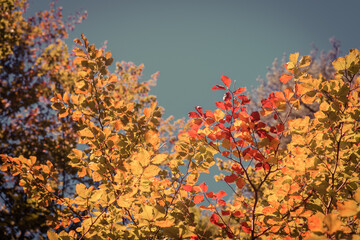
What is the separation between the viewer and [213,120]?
1524mm

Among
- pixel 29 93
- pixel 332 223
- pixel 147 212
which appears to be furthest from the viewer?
pixel 29 93

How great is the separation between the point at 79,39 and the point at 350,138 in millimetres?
2346

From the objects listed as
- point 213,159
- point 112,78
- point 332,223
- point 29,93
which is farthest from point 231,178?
point 29,93

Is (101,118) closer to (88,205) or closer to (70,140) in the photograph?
(88,205)

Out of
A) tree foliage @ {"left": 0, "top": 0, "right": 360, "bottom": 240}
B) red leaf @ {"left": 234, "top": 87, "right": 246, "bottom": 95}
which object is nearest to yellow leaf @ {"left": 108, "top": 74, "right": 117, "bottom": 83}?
tree foliage @ {"left": 0, "top": 0, "right": 360, "bottom": 240}

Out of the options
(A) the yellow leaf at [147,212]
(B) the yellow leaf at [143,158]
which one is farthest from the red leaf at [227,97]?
(A) the yellow leaf at [147,212]

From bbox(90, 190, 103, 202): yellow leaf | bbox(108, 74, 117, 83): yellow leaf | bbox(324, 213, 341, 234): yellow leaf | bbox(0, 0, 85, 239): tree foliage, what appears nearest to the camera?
bbox(324, 213, 341, 234): yellow leaf

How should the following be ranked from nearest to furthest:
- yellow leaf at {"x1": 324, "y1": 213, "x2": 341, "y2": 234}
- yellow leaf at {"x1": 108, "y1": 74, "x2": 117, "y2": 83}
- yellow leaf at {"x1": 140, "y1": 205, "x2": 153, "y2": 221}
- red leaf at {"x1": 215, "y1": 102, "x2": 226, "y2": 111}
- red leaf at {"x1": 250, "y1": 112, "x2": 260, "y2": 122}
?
yellow leaf at {"x1": 324, "y1": 213, "x2": 341, "y2": 234}
yellow leaf at {"x1": 140, "y1": 205, "x2": 153, "y2": 221}
red leaf at {"x1": 250, "y1": 112, "x2": 260, "y2": 122}
red leaf at {"x1": 215, "y1": 102, "x2": 226, "y2": 111}
yellow leaf at {"x1": 108, "y1": 74, "x2": 117, "y2": 83}

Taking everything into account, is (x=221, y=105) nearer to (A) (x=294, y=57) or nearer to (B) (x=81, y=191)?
(A) (x=294, y=57)

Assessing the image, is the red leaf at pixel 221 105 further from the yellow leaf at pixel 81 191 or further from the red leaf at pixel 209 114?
the yellow leaf at pixel 81 191

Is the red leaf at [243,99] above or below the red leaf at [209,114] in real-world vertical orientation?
above

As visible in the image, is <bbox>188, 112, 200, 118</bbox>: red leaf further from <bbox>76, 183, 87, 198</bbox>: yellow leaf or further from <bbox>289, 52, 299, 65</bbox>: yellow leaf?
<bbox>76, 183, 87, 198</bbox>: yellow leaf

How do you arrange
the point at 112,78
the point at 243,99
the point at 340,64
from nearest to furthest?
1. the point at 340,64
2. the point at 243,99
3. the point at 112,78

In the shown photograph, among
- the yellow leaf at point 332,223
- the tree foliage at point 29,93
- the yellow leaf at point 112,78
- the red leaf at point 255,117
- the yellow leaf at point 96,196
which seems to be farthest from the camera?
the tree foliage at point 29,93
